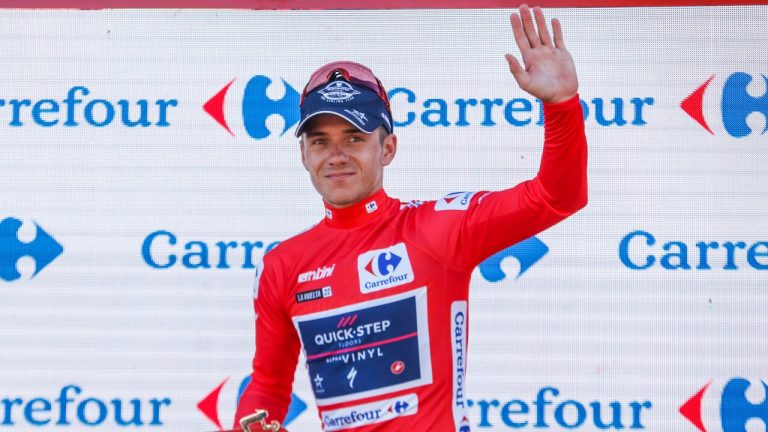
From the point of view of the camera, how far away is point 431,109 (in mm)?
3244

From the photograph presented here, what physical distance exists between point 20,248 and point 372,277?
172cm

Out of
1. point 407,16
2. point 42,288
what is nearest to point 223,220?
point 42,288

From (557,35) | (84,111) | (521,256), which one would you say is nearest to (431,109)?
(521,256)

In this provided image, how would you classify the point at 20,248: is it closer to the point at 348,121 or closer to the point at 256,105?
the point at 256,105

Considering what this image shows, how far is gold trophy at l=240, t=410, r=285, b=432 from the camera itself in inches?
79.1

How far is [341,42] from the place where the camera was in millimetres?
3285

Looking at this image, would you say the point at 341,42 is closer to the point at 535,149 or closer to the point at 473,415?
the point at 535,149

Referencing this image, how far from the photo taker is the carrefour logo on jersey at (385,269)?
6.82 ft

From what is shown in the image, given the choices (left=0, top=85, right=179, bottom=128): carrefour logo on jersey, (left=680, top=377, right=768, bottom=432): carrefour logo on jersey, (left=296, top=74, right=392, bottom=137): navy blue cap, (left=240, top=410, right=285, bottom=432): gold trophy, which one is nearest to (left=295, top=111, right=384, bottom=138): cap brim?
(left=296, top=74, right=392, bottom=137): navy blue cap

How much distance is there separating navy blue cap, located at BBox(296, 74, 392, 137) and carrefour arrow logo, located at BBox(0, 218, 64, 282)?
4.94 ft

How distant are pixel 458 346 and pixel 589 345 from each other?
1.20 meters

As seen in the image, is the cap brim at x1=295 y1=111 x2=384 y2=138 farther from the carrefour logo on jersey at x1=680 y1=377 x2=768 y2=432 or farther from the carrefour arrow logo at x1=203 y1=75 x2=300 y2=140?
the carrefour logo on jersey at x1=680 y1=377 x2=768 y2=432

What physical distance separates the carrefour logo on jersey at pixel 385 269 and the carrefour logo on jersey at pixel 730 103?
1.55m

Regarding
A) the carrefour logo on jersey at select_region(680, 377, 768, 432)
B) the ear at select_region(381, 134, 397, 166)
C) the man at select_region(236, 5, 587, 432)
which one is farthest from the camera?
the carrefour logo on jersey at select_region(680, 377, 768, 432)
